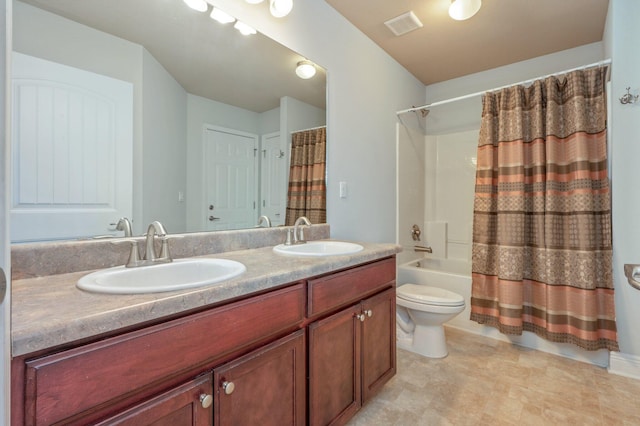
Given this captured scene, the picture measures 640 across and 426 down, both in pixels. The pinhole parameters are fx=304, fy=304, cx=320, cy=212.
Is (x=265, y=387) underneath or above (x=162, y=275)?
underneath

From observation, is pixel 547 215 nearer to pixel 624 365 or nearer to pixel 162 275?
pixel 624 365

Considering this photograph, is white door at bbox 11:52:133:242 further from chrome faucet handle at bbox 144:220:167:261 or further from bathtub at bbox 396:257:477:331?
bathtub at bbox 396:257:477:331

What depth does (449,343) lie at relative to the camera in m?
2.32

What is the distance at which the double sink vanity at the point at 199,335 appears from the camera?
61 cm

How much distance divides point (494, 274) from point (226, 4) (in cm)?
248

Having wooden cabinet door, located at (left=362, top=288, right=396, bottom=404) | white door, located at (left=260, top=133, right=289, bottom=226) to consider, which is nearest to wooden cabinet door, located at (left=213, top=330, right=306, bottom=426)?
wooden cabinet door, located at (left=362, top=288, right=396, bottom=404)

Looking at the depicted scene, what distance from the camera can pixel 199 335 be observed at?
803 millimetres

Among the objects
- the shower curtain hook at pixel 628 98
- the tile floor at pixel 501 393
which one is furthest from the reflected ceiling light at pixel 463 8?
the tile floor at pixel 501 393

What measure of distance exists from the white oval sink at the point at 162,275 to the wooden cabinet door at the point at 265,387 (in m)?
0.27

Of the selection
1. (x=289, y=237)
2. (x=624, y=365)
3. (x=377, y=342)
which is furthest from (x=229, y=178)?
(x=624, y=365)

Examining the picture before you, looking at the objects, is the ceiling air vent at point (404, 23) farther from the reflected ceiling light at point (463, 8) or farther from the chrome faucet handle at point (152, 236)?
the chrome faucet handle at point (152, 236)

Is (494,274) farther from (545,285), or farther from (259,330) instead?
(259,330)

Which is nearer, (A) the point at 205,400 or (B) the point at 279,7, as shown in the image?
(A) the point at 205,400

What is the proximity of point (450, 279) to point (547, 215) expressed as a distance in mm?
874
